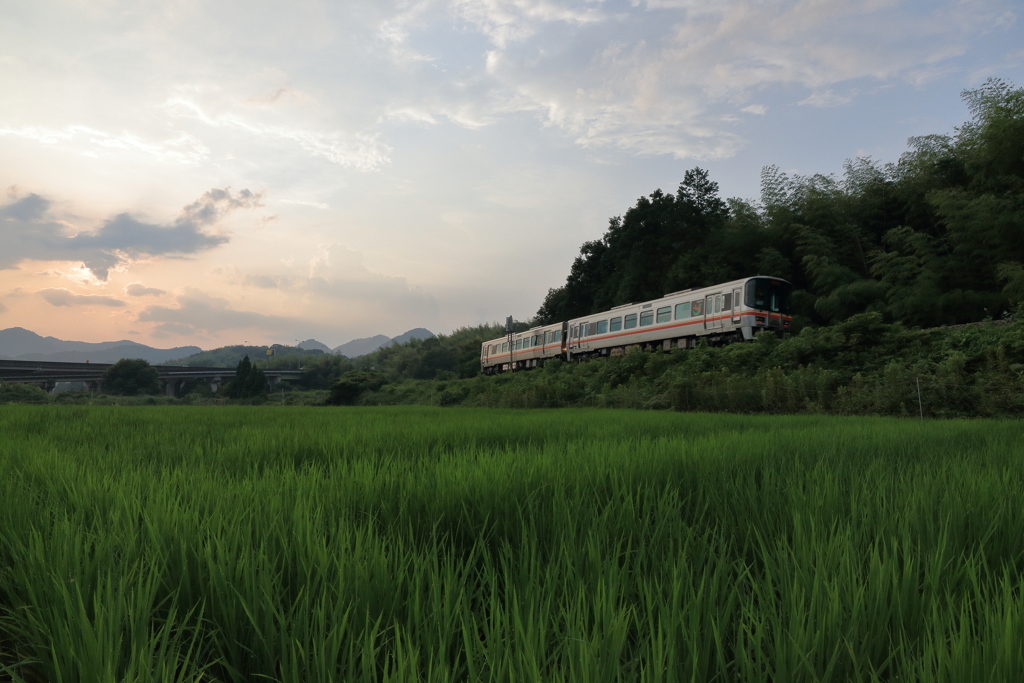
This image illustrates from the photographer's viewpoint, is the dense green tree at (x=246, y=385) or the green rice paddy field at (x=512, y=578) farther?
the dense green tree at (x=246, y=385)

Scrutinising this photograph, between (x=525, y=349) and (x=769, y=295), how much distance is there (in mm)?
19405

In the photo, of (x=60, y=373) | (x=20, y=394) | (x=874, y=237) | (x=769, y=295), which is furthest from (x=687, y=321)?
(x=60, y=373)

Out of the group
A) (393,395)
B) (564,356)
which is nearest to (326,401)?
(393,395)

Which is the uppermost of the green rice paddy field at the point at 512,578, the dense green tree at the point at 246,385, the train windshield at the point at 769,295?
the train windshield at the point at 769,295

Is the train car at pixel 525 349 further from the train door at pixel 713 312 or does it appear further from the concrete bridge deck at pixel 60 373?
the concrete bridge deck at pixel 60 373

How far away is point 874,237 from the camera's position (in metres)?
27.1

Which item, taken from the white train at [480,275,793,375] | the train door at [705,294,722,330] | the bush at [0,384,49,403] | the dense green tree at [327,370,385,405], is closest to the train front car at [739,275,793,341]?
the white train at [480,275,793,375]

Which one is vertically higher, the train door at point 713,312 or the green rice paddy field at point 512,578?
the train door at point 713,312

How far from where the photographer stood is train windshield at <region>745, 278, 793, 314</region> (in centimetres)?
1988

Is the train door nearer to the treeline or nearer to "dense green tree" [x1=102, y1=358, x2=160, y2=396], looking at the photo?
the treeline

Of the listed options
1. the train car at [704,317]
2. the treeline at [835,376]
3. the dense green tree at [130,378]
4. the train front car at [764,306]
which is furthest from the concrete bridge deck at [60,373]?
the train front car at [764,306]

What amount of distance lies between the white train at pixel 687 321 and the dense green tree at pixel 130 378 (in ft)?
147

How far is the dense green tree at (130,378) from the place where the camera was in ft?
173

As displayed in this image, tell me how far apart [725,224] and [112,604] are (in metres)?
39.4
